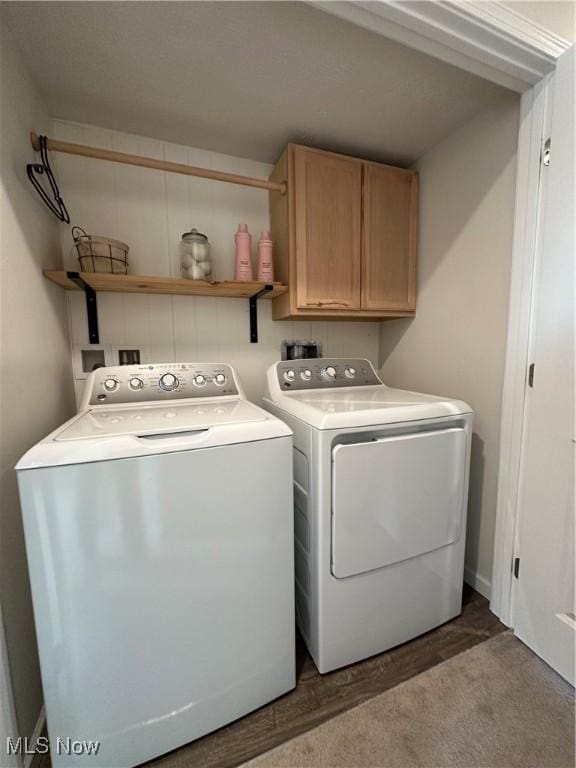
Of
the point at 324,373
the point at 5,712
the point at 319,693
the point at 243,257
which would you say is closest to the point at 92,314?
the point at 243,257

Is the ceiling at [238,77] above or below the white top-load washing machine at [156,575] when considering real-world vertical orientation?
above

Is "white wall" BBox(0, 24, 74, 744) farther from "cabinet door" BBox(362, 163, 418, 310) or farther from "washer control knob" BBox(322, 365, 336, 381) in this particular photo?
"cabinet door" BBox(362, 163, 418, 310)

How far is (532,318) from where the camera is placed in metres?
1.25

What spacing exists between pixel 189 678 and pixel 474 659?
3.58 feet

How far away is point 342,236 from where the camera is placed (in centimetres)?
166

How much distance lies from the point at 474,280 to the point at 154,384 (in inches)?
61.7

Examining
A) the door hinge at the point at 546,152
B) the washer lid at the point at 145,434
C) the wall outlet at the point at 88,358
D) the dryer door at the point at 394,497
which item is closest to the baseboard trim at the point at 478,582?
the dryer door at the point at 394,497

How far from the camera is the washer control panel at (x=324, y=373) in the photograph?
5.19ft

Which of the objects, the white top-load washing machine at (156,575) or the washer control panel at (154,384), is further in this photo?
the washer control panel at (154,384)

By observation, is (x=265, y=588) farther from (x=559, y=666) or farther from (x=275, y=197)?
(x=275, y=197)

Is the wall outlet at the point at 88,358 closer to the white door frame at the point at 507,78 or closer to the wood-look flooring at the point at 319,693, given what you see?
the white door frame at the point at 507,78

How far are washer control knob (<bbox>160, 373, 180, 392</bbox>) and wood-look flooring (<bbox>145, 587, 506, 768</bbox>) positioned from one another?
121 cm

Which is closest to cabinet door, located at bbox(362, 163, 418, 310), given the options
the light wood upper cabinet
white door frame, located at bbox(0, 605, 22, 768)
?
the light wood upper cabinet

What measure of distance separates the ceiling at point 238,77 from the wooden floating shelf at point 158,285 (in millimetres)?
743
